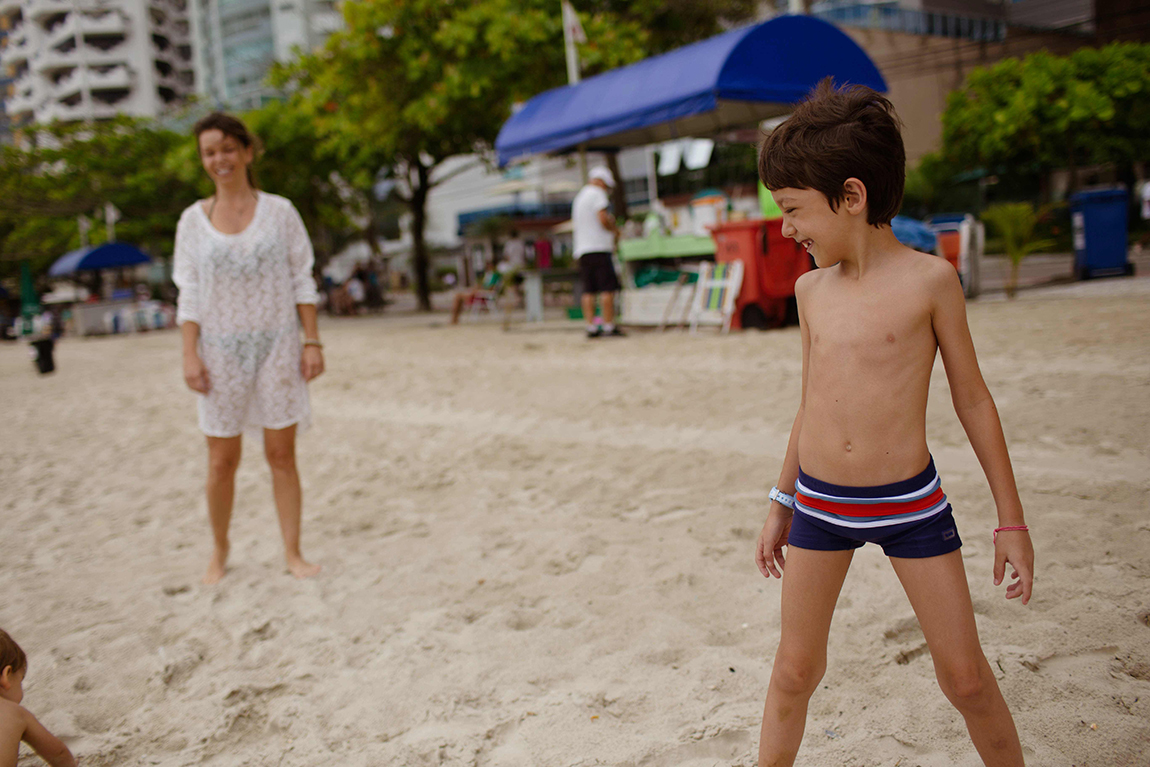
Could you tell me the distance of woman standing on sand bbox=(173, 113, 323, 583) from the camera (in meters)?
3.18

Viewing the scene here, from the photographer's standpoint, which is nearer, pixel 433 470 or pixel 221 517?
pixel 221 517

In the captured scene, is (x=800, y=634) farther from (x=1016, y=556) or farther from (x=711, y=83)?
(x=711, y=83)

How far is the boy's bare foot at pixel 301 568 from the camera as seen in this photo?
135 inches

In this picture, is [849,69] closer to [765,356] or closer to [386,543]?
[765,356]

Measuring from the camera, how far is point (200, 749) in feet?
7.31

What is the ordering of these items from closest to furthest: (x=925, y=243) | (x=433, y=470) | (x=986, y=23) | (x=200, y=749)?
1. (x=200, y=749)
2. (x=433, y=470)
3. (x=925, y=243)
4. (x=986, y=23)

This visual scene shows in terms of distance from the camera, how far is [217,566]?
3.51m

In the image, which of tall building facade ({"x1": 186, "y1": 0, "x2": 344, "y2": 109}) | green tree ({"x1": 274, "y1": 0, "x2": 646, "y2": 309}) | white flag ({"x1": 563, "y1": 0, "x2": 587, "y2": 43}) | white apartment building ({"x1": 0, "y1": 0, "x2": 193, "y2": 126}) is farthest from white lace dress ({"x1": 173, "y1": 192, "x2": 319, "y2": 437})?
white apartment building ({"x1": 0, "y1": 0, "x2": 193, "y2": 126})

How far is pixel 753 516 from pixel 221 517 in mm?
2295

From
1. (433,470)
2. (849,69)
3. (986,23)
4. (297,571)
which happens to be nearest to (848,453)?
(297,571)

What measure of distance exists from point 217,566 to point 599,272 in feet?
22.5

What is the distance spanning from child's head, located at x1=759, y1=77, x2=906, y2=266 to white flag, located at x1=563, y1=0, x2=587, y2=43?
1091 cm

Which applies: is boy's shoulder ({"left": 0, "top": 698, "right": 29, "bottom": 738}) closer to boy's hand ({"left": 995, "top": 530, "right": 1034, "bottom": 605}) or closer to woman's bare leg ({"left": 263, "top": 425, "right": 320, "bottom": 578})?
woman's bare leg ({"left": 263, "top": 425, "right": 320, "bottom": 578})

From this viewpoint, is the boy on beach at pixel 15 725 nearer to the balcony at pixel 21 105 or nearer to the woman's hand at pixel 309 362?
the woman's hand at pixel 309 362
